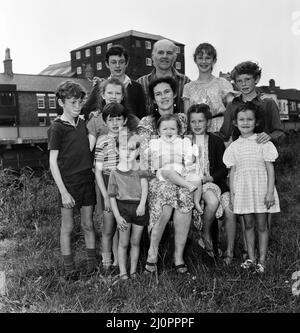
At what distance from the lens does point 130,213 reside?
12.8 ft

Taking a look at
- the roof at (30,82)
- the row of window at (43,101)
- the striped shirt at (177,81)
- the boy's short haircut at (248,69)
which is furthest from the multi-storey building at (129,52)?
the boy's short haircut at (248,69)

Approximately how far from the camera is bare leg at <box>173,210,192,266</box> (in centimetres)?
387

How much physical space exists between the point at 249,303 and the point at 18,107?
41.5 metres

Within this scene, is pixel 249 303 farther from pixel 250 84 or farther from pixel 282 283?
pixel 250 84

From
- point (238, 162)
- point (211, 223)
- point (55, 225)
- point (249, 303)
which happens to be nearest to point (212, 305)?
point (249, 303)

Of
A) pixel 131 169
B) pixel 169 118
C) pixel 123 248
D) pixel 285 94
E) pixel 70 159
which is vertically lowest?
pixel 123 248

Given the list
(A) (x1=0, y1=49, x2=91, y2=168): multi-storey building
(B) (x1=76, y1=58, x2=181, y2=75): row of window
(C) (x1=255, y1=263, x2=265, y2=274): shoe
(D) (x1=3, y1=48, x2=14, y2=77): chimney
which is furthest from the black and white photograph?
(B) (x1=76, y1=58, x2=181, y2=75): row of window

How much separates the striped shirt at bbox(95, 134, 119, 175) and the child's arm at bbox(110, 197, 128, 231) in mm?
329

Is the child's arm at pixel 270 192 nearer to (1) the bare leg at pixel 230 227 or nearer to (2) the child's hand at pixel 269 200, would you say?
(2) the child's hand at pixel 269 200

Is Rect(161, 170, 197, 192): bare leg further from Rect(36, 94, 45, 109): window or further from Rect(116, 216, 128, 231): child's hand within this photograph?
Rect(36, 94, 45, 109): window

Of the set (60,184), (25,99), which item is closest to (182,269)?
(60,184)

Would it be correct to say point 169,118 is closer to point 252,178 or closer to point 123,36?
point 252,178

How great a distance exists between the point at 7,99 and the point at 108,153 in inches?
1575

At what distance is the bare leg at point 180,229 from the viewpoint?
152 inches
